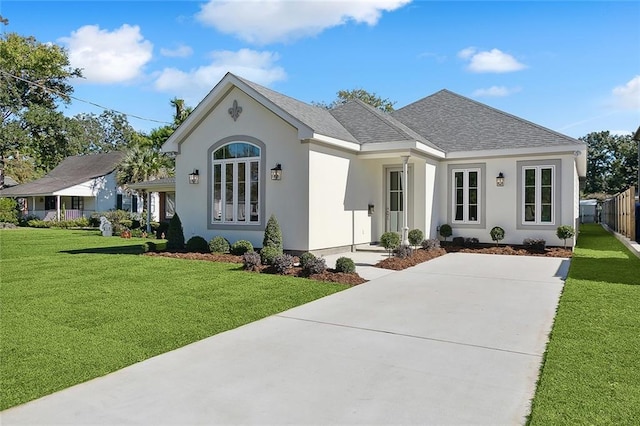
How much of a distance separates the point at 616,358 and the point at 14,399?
17.8ft

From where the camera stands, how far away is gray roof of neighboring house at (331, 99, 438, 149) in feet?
45.2

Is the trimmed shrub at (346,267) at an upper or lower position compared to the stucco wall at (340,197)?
lower

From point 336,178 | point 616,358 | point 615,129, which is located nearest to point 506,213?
point 336,178

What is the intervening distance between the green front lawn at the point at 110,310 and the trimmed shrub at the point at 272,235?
3.96 feet

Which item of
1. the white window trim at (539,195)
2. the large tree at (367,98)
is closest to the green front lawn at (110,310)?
the white window trim at (539,195)

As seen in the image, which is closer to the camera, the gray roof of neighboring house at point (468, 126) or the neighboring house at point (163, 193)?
the gray roof of neighboring house at point (468, 126)

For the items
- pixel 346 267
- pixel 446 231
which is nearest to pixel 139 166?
pixel 446 231

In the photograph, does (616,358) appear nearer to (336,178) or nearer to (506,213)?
(336,178)

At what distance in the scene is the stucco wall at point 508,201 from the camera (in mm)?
14000

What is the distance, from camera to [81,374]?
3.85m

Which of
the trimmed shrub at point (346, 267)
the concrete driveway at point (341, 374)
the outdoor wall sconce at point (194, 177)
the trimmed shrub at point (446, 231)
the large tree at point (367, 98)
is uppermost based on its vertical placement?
the large tree at point (367, 98)

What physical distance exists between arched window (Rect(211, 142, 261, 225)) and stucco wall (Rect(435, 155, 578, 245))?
7.05 m

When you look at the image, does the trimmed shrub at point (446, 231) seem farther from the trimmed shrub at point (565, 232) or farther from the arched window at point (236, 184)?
the arched window at point (236, 184)

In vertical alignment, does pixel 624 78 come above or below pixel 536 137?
above
